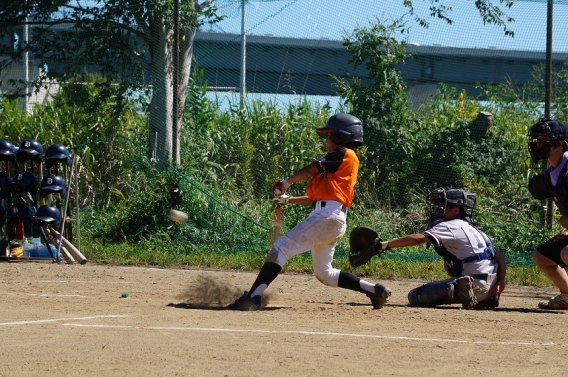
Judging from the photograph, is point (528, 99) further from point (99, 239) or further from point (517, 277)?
point (99, 239)

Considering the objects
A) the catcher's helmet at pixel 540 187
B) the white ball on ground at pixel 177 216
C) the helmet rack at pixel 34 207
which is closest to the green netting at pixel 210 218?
the white ball on ground at pixel 177 216

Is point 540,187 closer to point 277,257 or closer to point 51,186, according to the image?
point 277,257

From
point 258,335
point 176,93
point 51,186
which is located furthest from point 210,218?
point 258,335

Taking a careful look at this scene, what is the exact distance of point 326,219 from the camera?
321 inches

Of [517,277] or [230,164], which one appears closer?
[517,277]

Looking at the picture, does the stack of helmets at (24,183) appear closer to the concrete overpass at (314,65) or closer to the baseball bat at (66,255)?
the baseball bat at (66,255)

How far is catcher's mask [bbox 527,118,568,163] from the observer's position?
8.74 metres

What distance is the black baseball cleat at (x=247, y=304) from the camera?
8.26 m

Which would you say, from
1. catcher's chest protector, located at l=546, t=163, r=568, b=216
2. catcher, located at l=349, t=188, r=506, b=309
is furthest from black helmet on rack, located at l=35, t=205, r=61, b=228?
catcher's chest protector, located at l=546, t=163, r=568, b=216

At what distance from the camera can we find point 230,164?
16172 millimetres

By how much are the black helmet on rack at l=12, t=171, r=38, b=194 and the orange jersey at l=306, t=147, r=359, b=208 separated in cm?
608

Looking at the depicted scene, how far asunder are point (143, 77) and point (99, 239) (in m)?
2.83

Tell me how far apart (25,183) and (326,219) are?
6.29 m

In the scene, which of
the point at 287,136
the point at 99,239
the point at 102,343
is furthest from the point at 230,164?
the point at 102,343
